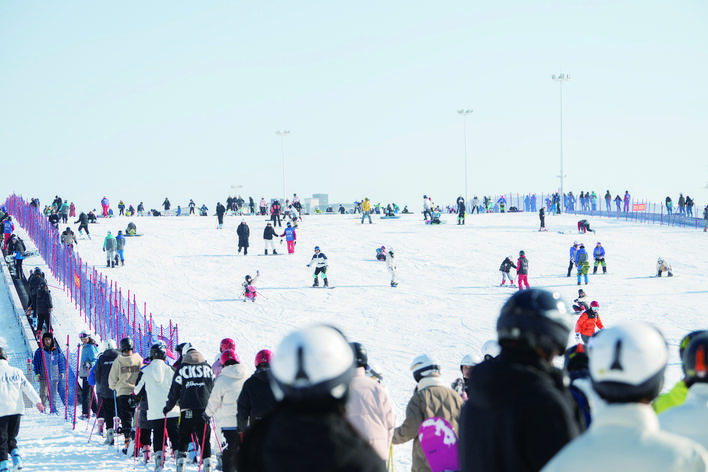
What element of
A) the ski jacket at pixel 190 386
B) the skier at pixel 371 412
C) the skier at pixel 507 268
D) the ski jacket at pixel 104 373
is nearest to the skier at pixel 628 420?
the skier at pixel 371 412

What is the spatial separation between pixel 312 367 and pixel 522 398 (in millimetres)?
785

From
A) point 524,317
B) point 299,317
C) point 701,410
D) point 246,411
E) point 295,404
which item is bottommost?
point 299,317

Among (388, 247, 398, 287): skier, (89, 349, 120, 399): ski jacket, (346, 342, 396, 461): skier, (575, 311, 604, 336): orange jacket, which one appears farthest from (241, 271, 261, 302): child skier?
(346, 342, 396, 461): skier

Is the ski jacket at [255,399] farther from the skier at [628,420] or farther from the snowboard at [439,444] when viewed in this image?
the skier at [628,420]

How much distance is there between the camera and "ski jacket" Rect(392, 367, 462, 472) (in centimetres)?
492

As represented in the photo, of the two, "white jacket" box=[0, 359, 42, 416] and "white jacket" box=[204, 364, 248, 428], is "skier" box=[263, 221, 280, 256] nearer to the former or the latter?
"white jacket" box=[0, 359, 42, 416]

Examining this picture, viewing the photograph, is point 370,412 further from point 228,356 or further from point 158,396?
point 158,396

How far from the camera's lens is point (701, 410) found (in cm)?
304

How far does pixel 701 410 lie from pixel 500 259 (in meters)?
26.5

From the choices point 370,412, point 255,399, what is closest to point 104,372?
point 255,399

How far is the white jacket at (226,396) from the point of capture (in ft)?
22.5

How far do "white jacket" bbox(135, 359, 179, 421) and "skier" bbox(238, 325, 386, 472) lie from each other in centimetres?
582

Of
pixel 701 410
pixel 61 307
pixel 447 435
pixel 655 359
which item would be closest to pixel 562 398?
pixel 655 359

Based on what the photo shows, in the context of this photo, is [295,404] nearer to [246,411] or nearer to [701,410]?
[701,410]
